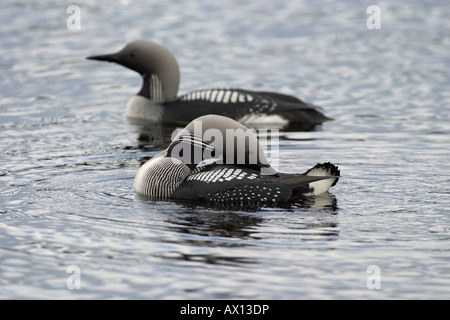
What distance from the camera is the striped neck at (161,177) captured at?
20.2ft

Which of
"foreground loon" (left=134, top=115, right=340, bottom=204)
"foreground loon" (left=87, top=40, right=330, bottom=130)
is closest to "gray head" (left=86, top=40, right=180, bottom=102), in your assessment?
"foreground loon" (left=87, top=40, right=330, bottom=130)

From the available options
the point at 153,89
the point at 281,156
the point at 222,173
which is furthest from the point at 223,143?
the point at 153,89

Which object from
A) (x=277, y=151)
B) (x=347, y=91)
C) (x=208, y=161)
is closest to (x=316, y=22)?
(x=347, y=91)

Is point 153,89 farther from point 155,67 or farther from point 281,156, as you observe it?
point 281,156

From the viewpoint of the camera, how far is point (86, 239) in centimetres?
525

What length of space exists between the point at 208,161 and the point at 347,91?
13.5 ft

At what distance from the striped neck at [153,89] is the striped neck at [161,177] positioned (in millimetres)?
3014

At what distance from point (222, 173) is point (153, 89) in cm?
347

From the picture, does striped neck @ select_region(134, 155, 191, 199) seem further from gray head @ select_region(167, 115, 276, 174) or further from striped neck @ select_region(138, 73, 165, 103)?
striped neck @ select_region(138, 73, 165, 103)

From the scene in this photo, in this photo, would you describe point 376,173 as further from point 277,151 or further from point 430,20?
point 430,20

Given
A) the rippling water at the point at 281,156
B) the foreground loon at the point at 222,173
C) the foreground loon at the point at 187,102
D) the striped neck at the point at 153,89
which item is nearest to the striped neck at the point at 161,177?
the foreground loon at the point at 222,173

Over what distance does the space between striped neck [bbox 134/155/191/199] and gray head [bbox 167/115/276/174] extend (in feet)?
0.32

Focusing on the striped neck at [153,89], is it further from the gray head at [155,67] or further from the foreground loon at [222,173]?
the foreground loon at [222,173]

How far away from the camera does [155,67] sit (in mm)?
9344
